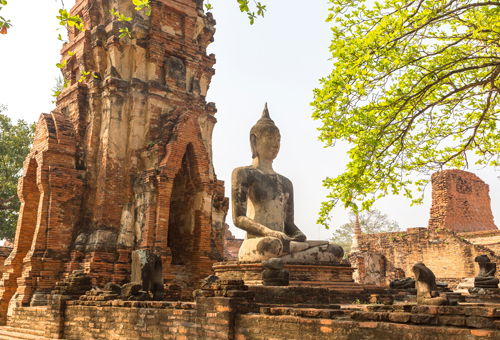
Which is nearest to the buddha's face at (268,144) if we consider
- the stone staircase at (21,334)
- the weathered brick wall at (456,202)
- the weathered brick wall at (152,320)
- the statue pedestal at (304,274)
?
the statue pedestal at (304,274)

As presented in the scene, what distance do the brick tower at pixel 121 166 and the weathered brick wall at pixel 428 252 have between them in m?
13.7

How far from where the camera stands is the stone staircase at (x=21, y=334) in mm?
9891

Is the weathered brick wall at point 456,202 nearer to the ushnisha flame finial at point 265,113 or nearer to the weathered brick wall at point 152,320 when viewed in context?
the ushnisha flame finial at point 265,113

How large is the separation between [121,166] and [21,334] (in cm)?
452

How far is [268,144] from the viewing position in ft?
32.2

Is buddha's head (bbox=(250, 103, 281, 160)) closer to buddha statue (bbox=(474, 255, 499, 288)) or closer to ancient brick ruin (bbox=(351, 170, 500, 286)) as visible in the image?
buddha statue (bbox=(474, 255, 499, 288))

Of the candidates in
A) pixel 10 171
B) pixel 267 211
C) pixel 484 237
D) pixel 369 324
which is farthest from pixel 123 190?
pixel 484 237

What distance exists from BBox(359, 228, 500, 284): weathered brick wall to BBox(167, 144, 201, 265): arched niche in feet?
44.5

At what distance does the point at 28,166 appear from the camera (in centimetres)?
1360

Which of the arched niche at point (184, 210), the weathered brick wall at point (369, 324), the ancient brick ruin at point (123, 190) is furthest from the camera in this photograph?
the arched niche at point (184, 210)

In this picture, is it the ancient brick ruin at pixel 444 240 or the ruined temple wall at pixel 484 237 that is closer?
the ancient brick ruin at pixel 444 240

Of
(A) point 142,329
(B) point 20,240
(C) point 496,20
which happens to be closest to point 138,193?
(B) point 20,240

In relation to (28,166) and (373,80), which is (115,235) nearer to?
(28,166)

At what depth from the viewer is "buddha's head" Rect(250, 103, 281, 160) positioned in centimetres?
981
